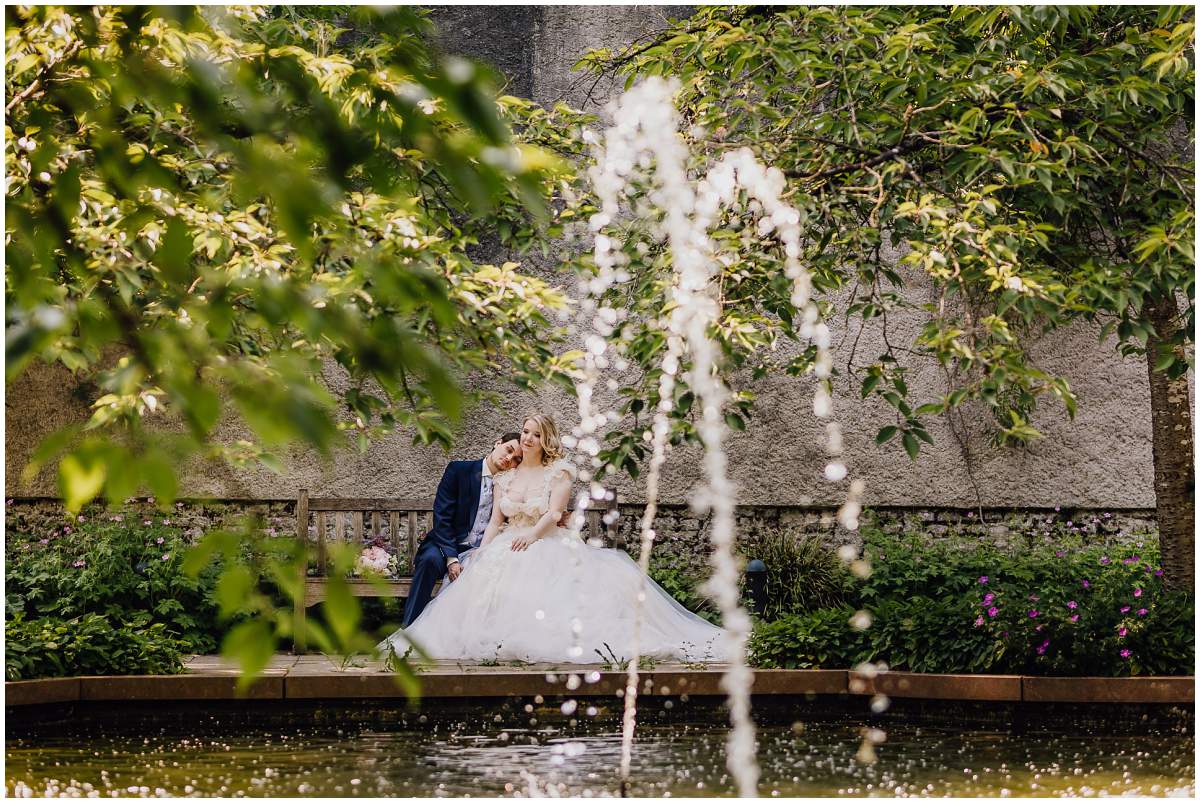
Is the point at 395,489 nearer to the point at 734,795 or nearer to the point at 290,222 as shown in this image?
the point at 734,795

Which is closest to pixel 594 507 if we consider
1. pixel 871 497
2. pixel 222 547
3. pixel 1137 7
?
pixel 871 497

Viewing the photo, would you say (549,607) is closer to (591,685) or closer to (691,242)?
(591,685)

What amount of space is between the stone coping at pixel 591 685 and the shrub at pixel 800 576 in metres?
2.06

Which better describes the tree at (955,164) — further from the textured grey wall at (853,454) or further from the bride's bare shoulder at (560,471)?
the textured grey wall at (853,454)

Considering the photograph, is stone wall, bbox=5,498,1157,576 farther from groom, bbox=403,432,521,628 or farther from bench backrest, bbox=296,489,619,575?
groom, bbox=403,432,521,628

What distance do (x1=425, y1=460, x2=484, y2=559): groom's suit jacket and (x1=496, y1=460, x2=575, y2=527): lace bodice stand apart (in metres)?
0.25

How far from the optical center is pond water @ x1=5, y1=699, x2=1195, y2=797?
438 centimetres

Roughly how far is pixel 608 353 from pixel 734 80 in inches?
151

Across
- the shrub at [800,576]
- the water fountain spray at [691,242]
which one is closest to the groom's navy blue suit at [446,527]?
the water fountain spray at [691,242]

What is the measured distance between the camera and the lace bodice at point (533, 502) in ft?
25.7

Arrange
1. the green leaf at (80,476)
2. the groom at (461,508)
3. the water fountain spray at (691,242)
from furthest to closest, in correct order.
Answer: the groom at (461,508), the water fountain spray at (691,242), the green leaf at (80,476)

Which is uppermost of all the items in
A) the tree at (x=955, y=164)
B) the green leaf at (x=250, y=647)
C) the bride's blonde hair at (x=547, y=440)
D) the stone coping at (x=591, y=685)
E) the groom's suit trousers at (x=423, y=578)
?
the tree at (x=955, y=164)

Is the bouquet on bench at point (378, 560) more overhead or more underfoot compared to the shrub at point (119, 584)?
more overhead

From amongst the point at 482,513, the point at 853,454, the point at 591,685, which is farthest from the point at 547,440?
the point at 853,454
